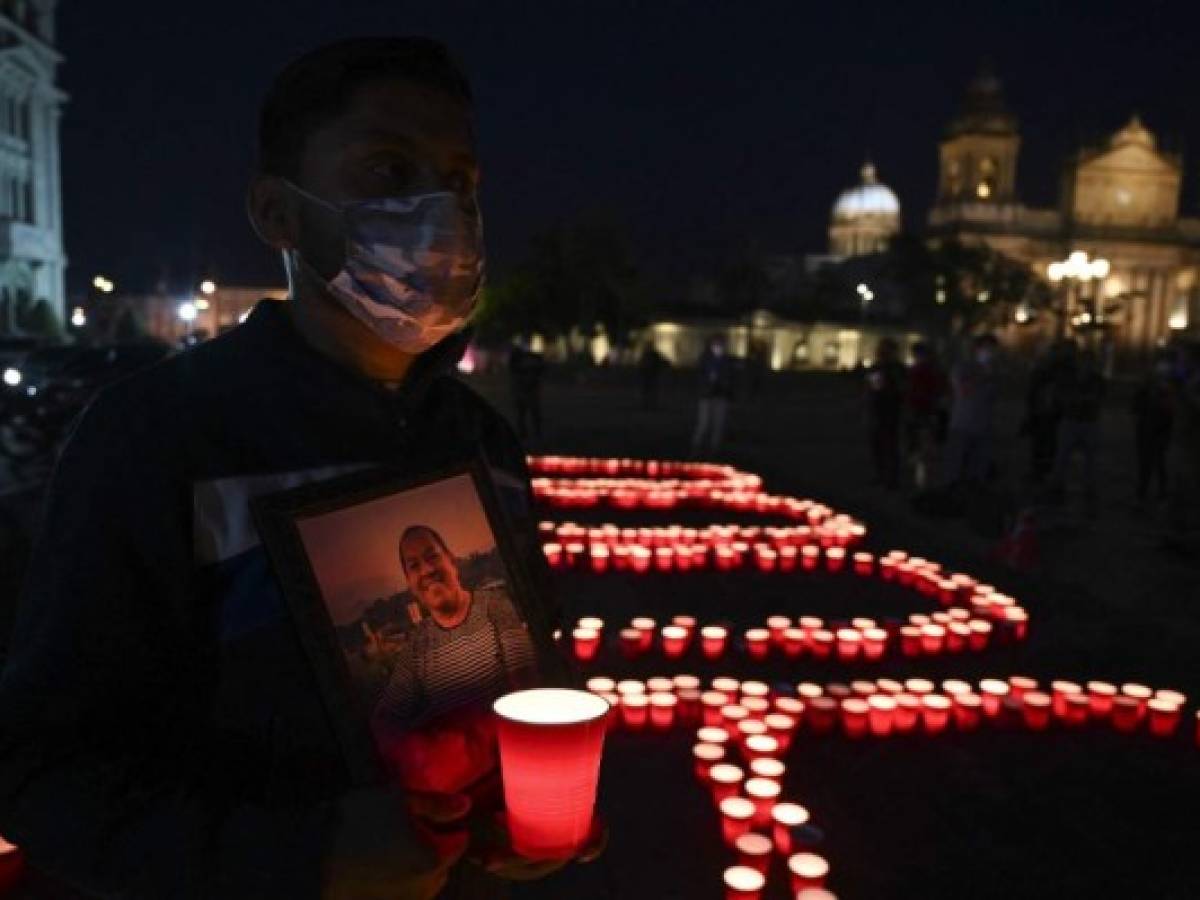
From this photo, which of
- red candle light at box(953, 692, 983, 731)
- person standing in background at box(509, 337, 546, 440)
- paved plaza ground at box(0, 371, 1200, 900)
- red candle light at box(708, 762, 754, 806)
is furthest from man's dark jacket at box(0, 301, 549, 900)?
person standing in background at box(509, 337, 546, 440)

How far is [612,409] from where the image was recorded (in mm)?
24359

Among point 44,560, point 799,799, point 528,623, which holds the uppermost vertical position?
point 44,560

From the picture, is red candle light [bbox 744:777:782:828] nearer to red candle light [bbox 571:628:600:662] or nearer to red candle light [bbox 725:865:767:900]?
red candle light [bbox 725:865:767:900]

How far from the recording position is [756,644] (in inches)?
229

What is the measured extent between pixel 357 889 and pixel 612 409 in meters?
23.3

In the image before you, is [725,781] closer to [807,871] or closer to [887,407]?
[807,871]

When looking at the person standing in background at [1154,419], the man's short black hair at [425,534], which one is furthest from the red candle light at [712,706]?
the person standing in background at [1154,419]

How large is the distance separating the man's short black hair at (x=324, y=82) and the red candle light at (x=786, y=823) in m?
2.94

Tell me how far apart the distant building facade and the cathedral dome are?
224 feet

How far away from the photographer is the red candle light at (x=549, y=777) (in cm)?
119

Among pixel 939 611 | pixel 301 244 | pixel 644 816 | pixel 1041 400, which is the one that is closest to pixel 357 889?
pixel 301 244

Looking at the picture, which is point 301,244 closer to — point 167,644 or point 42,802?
point 167,644

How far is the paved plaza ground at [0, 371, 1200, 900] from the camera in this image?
11.9 feet

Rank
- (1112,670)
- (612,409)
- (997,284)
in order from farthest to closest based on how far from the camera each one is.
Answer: (997,284) → (612,409) → (1112,670)
